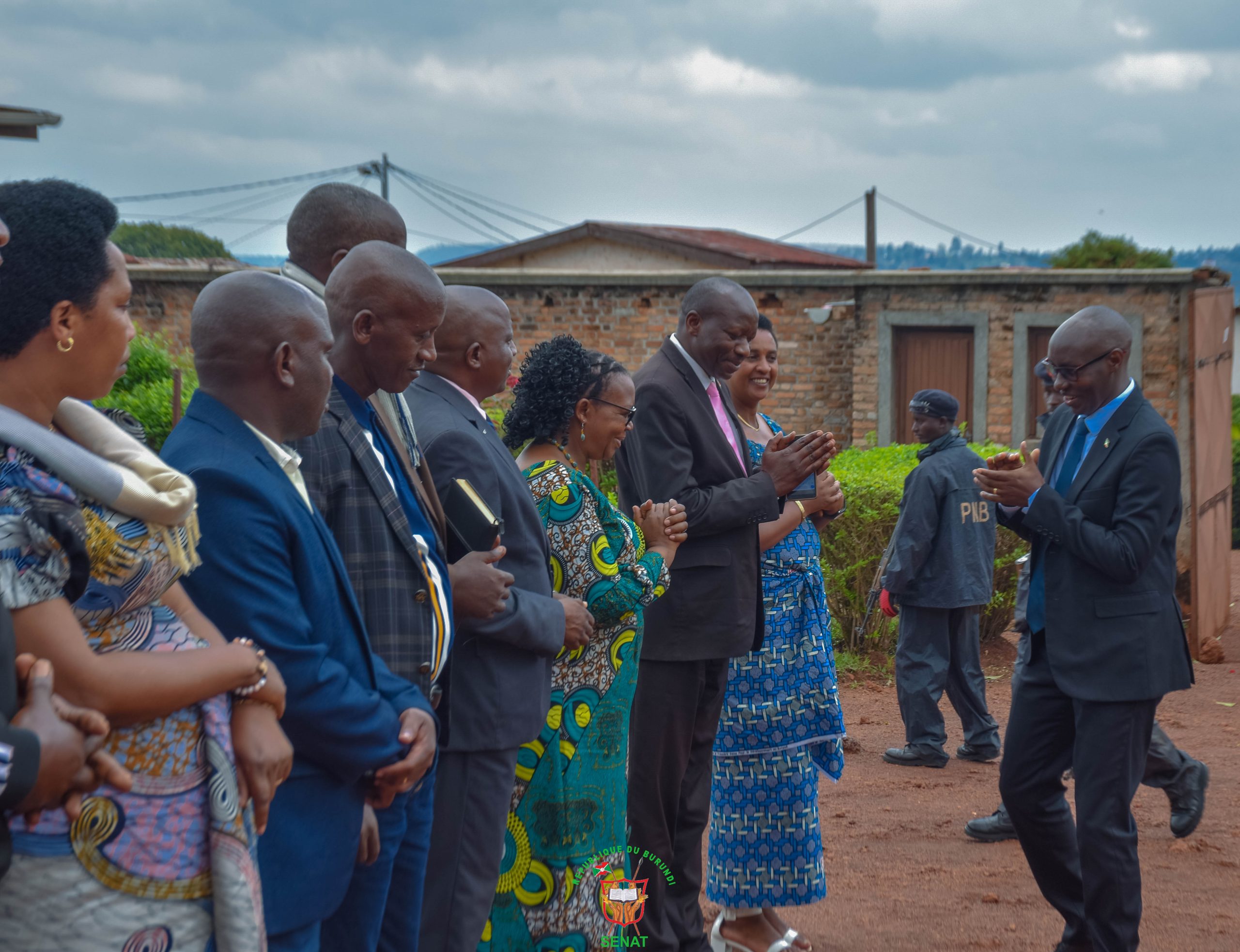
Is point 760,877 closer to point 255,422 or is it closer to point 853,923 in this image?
point 853,923

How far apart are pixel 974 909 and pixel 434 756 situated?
10.00 feet

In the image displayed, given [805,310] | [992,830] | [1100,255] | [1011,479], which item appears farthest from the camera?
[1100,255]

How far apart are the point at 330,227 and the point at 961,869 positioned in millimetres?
3845

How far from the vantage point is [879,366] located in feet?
50.0

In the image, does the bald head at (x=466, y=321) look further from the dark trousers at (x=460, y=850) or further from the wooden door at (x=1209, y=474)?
the wooden door at (x=1209, y=474)

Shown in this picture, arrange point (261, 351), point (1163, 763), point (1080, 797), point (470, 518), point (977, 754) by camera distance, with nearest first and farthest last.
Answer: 1. point (261, 351)
2. point (470, 518)
3. point (1080, 797)
4. point (1163, 763)
5. point (977, 754)

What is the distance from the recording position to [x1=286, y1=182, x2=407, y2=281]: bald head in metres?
2.96

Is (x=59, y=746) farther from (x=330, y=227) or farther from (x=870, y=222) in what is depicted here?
Answer: (x=870, y=222)

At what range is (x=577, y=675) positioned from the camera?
3.35 m

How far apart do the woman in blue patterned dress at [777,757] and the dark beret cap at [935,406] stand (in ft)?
9.68

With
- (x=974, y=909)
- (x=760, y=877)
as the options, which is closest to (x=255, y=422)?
(x=760, y=877)

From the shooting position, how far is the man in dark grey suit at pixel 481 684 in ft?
9.20

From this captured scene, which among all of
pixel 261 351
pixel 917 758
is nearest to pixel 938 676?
pixel 917 758
